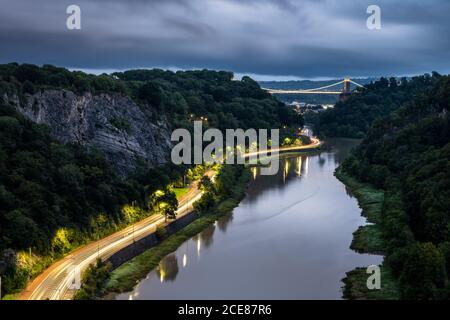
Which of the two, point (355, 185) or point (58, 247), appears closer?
point (58, 247)

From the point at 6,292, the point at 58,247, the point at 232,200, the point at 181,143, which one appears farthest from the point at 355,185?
the point at 6,292

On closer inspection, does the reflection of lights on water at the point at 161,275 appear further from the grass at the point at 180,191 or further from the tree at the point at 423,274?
the grass at the point at 180,191

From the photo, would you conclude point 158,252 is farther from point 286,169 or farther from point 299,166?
point 299,166

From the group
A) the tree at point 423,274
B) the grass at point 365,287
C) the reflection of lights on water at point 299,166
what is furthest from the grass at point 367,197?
the tree at point 423,274

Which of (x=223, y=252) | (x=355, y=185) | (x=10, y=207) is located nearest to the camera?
(x=10, y=207)

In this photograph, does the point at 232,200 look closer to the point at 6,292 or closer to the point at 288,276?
the point at 288,276
